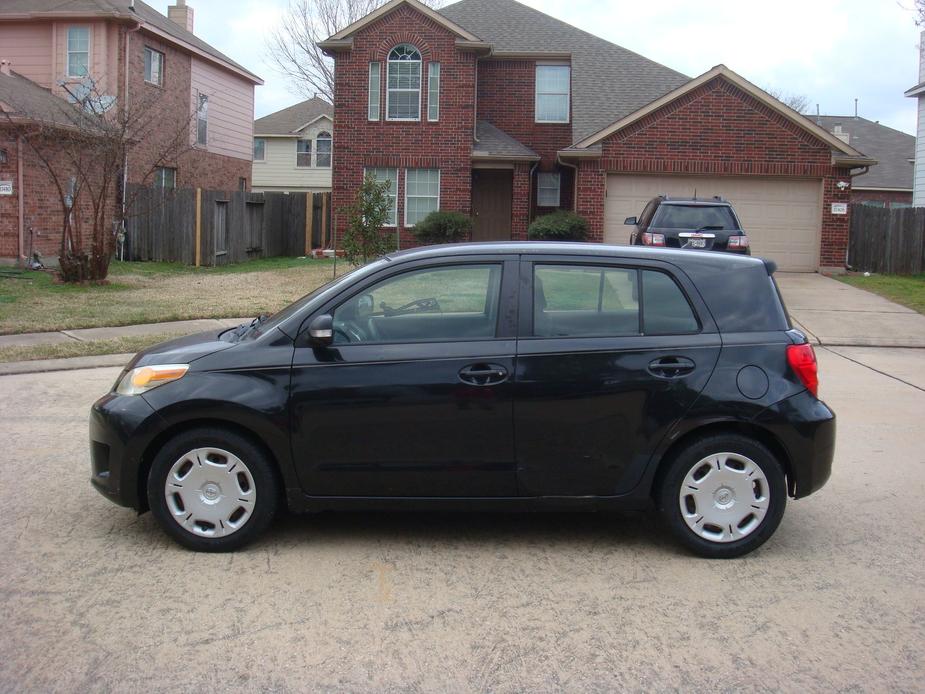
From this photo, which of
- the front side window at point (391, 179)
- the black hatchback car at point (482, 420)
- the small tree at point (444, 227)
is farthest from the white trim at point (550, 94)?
the black hatchback car at point (482, 420)

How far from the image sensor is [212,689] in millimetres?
3885

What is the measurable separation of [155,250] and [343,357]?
23.2 m

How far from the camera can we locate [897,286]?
21.8 meters

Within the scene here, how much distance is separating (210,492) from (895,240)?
23.7 metres

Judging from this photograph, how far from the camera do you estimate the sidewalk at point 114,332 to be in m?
13.1

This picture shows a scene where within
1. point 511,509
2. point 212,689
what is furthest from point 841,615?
point 212,689

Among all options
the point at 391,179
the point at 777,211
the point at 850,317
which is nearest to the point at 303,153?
the point at 391,179

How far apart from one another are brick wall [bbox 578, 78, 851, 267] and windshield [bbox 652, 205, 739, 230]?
7.23 metres

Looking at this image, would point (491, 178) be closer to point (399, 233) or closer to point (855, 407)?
point (399, 233)

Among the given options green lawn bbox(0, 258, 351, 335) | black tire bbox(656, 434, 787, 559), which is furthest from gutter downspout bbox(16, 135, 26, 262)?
black tire bbox(656, 434, 787, 559)

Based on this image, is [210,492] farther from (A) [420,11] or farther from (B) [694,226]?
(A) [420,11]

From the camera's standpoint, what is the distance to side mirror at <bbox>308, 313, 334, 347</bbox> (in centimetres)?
533

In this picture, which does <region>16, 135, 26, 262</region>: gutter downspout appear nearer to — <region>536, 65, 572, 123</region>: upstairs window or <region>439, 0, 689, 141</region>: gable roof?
<region>439, 0, 689, 141</region>: gable roof

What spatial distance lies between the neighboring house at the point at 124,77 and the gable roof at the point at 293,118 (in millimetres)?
13533
